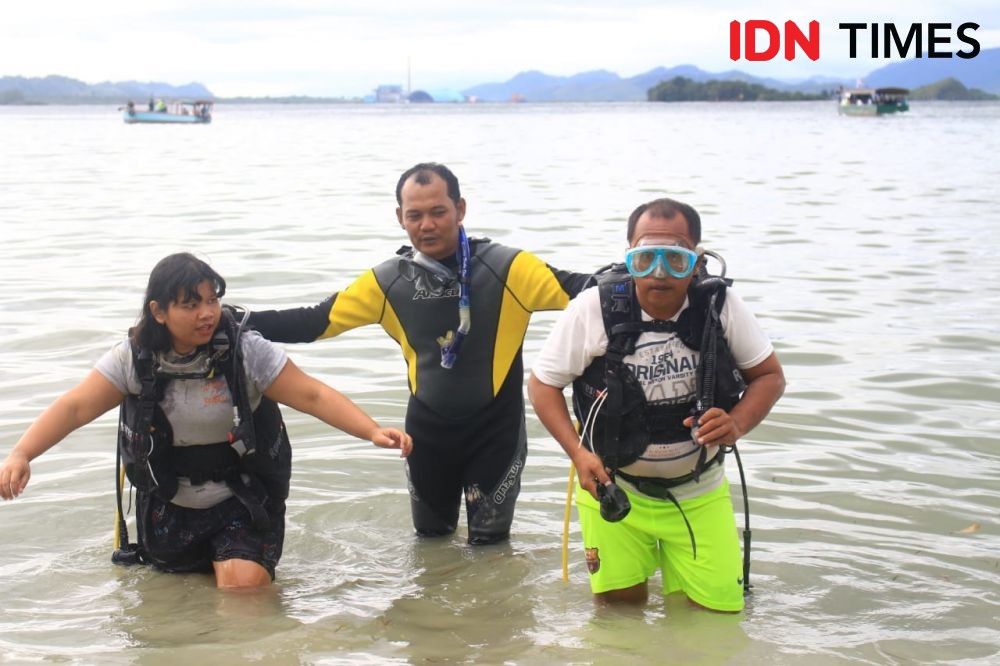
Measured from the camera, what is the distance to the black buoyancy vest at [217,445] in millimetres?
4699

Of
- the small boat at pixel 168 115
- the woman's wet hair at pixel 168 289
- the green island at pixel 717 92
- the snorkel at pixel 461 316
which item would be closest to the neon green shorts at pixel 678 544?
the snorkel at pixel 461 316

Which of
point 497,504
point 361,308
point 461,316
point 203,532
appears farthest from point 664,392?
point 203,532

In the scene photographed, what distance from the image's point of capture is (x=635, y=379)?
4418mm

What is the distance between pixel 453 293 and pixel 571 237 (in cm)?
1127

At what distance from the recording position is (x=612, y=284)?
447cm

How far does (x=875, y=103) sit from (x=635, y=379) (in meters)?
83.4

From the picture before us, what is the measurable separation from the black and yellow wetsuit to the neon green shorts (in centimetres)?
84

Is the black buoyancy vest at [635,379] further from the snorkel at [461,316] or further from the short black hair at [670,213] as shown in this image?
the snorkel at [461,316]

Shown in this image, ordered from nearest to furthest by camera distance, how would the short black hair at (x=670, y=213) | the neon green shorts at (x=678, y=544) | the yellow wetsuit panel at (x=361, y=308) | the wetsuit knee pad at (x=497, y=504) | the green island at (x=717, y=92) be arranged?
the short black hair at (x=670, y=213) → the neon green shorts at (x=678, y=544) → the yellow wetsuit panel at (x=361, y=308) → the wetsuit knee pad at (x=497, y=504) → the green island at (x=717, y=92)

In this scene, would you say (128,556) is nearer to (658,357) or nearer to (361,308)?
(361,308)

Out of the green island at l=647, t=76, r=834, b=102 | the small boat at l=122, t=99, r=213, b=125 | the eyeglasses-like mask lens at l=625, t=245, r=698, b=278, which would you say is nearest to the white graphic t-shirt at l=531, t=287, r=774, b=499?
the eyeglasses-like mask lens at l=625, t=245, r=698, b=278

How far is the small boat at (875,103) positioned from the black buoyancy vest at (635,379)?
269 feet

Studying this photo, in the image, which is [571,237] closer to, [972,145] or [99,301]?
[99,301]

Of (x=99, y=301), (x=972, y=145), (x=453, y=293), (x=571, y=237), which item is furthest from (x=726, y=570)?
(x=972, y=145)
